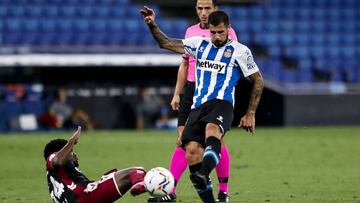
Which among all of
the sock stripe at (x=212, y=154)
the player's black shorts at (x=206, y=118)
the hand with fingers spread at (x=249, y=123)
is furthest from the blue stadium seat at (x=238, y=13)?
the sock stripe at (x=212, y=154)

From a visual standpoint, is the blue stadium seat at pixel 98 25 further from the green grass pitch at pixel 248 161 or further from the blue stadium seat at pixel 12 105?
the green grass pitch at pixel 248 161

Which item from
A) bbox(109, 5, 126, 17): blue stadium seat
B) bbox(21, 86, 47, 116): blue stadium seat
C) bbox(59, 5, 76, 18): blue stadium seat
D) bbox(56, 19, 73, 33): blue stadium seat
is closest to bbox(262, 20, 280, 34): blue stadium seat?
bbox(109, 5, 126, 17): blue stadium seat

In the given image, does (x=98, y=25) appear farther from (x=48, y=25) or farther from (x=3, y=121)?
(x=3, y=121)

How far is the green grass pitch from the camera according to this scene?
35.5 ft

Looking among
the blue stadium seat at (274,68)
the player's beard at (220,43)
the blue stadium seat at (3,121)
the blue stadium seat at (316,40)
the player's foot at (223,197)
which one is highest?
the player's beard at (220,43)

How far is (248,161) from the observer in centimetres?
1585

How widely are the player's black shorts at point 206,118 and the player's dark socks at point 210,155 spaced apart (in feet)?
0.74

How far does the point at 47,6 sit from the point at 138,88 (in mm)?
4173

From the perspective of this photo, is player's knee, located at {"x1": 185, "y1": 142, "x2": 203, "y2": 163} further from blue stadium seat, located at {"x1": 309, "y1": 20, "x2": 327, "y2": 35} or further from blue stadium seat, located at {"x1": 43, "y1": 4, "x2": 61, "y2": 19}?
blue stadium seat, located at {"x1": 309, "y1": 20, "x2": 327, "y2": 35}

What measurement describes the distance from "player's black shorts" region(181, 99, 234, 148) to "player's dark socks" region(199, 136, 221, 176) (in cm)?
23

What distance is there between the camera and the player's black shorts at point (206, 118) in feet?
28.5

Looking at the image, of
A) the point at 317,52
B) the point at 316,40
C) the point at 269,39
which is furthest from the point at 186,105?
the point at 316,40

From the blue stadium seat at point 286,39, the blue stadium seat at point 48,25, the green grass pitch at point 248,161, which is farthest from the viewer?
the blue stadium seat at point 286,39

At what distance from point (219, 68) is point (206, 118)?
1.62 feet
